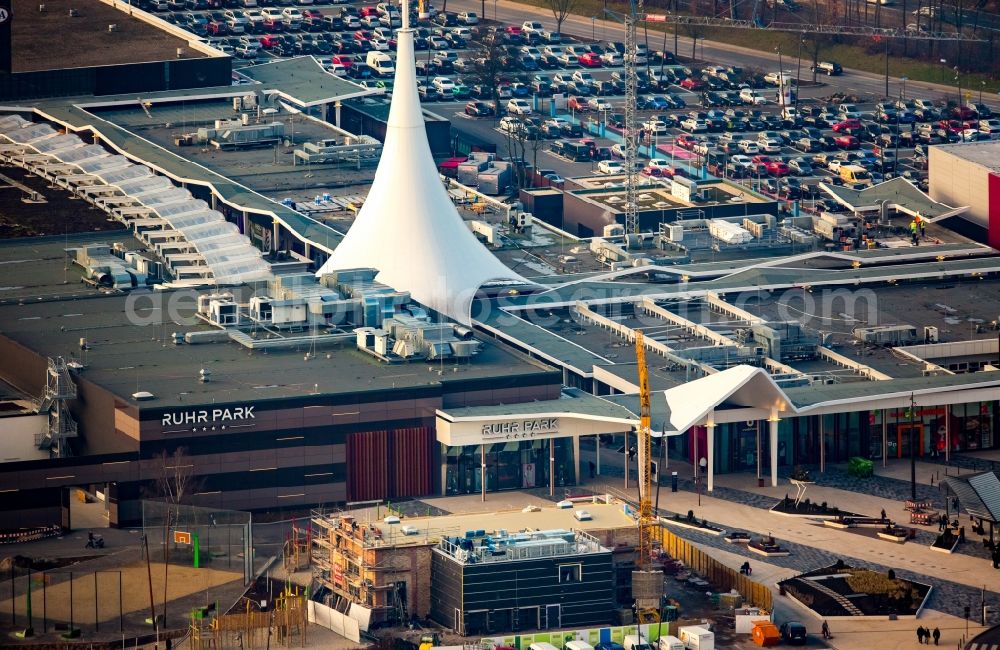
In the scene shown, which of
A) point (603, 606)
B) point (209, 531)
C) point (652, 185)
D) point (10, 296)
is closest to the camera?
point (603, 606)

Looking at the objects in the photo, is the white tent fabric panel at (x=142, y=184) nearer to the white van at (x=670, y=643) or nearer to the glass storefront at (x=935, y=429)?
the glass storefront at (x=935, y=429)

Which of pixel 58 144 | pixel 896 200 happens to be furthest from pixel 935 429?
pixel 58 144

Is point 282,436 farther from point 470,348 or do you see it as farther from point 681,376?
point 681,376

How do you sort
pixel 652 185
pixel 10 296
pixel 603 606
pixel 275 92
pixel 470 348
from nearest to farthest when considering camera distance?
pixel 603 606
pixel 470 348
pixel 10 296
pixel 652 185
pixel 275 92

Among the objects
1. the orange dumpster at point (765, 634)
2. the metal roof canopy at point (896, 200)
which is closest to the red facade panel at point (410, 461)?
the orange dumpster at point (765, 634)

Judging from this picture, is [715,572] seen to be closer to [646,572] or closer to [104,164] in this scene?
[646,572]

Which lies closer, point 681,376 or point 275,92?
point 681,376

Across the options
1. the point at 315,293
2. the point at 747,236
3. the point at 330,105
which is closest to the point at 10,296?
the point at 315,293
